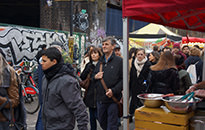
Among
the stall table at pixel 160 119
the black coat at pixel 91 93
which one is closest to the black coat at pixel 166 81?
the black coat at pixel 91 93

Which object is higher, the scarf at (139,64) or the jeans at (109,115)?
the scarf at (139,64)

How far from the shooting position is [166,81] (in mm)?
5176

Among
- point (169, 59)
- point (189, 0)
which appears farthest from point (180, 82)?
point (189, 0)

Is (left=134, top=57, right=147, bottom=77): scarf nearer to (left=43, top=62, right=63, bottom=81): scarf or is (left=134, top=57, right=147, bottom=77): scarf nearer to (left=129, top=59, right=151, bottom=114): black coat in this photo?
(left=129, top=59, right=151, bottom=114): black coat

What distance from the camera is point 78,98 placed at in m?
3.21

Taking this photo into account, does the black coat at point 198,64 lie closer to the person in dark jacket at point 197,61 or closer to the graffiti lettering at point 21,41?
the person in dark jacket at point 197,61

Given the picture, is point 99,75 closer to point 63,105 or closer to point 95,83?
point 95,83

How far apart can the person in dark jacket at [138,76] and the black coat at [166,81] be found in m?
1.11

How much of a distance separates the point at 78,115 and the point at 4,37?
7.80m

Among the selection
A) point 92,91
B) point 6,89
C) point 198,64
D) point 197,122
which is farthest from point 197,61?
point 6,89

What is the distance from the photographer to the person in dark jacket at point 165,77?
5.16 metres

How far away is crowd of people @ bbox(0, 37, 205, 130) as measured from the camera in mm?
3166

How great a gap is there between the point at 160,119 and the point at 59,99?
1.33 meters

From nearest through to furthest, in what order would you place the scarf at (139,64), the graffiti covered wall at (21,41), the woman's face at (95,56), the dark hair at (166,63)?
the dark hair at (166,63) < the woman's face at (95,56) < the scarf at (139,64) < the graffiti covered wall at (21,41)
